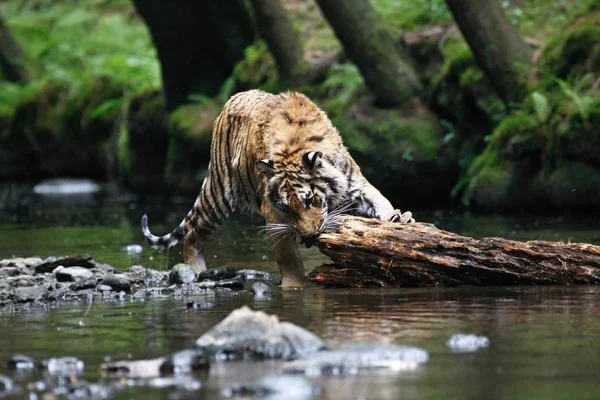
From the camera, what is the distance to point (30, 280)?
9898mm

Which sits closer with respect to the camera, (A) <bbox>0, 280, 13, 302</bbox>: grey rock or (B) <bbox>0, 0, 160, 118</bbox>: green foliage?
(A) <bbox>0, 280, 13, 302</bbox>: grey rock

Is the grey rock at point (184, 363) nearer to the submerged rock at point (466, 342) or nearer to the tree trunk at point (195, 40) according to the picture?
the submerged rock at point (466, 342)

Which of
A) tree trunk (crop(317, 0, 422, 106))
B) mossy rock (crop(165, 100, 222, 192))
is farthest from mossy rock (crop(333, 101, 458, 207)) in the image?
mossy rock (crop(165, 100, 222, 192))

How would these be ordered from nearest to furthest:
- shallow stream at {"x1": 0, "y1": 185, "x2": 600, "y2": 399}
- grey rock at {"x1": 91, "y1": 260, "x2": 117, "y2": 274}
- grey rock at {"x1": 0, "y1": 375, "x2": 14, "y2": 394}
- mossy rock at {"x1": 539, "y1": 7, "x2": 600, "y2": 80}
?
shallow stream at {"x1": 0, "y1": 185, "x2": 600, "y2": 399}
grey rock at {"x1": 0, "y1": 375, "x2": 14, "y2": 394}
grey rock at {"x1": 91, "y1": 260, "x2": 117, "y2": 274}
mossy rock at {"x1": 539, "y1": 7, "x2": 600, "y2": 80}

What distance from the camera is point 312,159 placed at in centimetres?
927

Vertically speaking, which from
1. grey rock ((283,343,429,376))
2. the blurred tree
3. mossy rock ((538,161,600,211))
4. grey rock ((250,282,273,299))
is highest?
the blurred tree

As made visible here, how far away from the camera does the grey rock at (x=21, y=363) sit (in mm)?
6121

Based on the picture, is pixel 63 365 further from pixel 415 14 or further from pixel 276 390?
pixel 415 14

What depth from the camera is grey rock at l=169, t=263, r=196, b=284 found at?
10211mm

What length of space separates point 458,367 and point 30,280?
5.22 meters

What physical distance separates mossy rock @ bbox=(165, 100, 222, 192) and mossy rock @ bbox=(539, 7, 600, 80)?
7364mm

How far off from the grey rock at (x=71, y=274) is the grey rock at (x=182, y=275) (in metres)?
0.76

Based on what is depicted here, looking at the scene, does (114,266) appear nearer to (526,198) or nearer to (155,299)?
(155,299)

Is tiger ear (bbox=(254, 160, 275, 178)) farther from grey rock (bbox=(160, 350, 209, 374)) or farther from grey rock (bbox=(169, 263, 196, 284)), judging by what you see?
grey rock (bbox=(160, 350, 209, 374))
